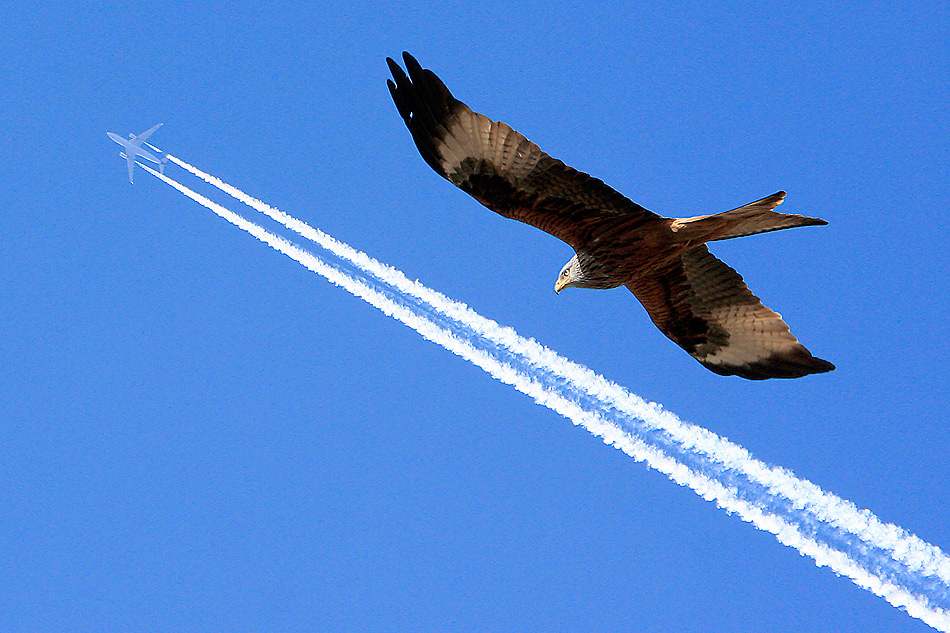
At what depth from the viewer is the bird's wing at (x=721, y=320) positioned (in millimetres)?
16281

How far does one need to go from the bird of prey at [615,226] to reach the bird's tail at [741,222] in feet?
0.05

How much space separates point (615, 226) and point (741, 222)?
186 centimetres

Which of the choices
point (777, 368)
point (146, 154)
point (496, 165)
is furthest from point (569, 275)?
point (146, 154)

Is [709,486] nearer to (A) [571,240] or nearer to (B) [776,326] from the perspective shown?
(B) [776,326]

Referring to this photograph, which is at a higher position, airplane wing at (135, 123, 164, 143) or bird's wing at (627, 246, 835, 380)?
airplane wing at (135, 123, 164, 143)

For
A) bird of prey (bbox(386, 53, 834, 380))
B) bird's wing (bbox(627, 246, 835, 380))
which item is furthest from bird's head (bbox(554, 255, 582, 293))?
bird's wing (bbox(627, 246, 835, 380))

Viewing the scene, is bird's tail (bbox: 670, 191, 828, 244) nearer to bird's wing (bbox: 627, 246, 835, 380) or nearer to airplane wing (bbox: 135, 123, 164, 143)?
bird's wing (bbox: 627, 246, 835, 380)

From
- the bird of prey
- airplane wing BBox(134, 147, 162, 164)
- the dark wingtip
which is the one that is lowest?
the dark wingtip

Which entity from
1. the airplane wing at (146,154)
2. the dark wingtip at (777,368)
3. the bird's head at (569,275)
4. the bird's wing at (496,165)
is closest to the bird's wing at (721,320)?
the dark wingtip at (777,368)

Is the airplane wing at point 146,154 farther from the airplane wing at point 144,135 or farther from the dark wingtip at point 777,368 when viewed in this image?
the dark wingtip at point 777,368

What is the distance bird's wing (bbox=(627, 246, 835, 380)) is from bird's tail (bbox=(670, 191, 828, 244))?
1.41m

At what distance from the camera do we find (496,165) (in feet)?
46.5

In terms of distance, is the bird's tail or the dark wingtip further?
the dark wingtip

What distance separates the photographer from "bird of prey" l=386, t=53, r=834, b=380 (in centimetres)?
1377
